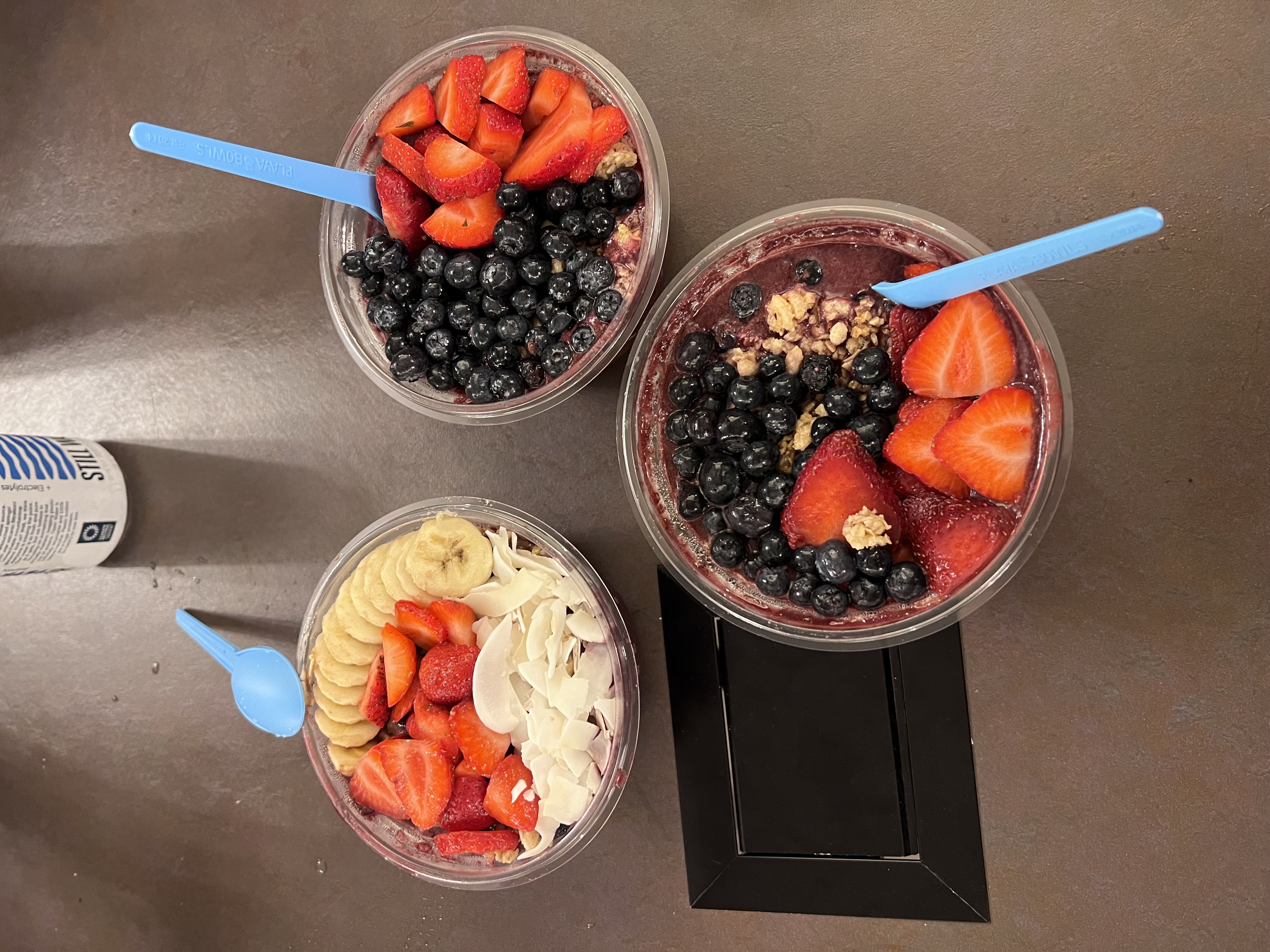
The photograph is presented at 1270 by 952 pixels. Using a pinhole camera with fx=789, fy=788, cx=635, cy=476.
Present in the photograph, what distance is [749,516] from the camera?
1.01 metres

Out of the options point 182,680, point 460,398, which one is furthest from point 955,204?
point 182,680

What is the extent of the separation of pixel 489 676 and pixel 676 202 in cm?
78

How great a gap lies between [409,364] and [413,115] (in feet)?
1.25

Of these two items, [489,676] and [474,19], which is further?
[474,19]

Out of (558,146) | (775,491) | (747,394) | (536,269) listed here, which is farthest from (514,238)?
(775,491)

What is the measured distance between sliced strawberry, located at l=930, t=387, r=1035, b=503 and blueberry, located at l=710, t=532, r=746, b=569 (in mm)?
232

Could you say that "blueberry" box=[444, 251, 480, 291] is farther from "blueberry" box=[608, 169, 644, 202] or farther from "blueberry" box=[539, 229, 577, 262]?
"blueberry" box=[608, 169, 644, 202]

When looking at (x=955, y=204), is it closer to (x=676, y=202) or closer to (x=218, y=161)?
(x=676, y=202)

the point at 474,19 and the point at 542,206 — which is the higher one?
the point at 474,19

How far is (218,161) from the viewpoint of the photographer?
1.01 m

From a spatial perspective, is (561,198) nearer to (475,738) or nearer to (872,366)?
(872,366)

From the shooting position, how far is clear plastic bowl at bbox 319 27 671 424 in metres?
1.13

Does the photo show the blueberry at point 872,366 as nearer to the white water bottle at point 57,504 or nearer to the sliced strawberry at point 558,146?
the sliced strawberry at point 558,146

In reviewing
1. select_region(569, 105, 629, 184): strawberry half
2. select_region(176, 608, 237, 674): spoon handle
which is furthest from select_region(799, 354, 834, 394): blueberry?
select_region(176, 608, 237, 674): spoon handle
